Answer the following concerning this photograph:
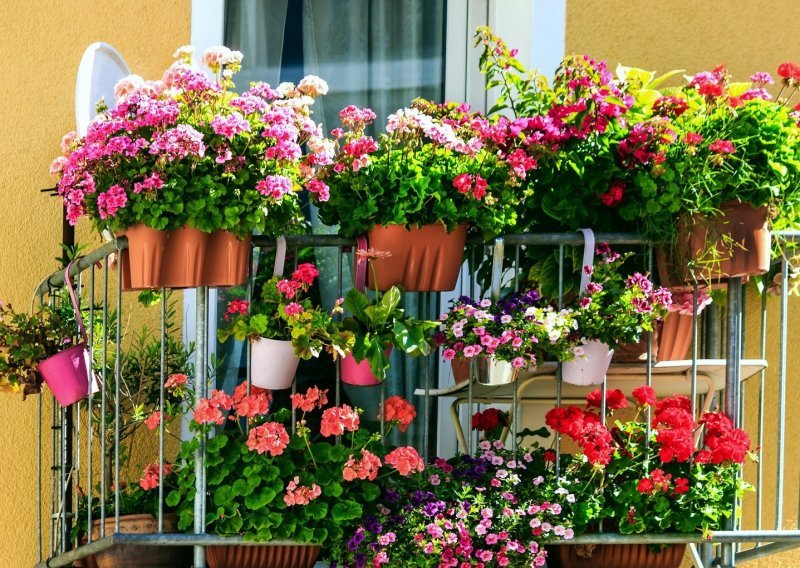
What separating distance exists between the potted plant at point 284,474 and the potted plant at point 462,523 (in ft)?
0.28

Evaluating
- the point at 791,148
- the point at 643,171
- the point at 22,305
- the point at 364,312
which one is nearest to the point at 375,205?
the point at 364,312

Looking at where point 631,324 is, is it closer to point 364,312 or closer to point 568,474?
point 568,474

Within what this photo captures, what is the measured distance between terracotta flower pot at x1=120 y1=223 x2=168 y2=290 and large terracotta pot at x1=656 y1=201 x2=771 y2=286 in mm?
1669

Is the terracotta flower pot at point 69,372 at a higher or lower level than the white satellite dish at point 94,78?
lower

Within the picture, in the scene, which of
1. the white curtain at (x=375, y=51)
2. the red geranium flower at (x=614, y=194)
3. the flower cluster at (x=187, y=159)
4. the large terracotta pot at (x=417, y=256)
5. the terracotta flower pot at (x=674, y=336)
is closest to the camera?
the flower cluster at (x=187, y=159)

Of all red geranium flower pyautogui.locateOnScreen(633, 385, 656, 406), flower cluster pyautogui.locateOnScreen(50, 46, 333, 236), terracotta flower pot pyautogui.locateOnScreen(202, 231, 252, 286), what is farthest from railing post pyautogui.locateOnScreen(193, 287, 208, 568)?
red geranium flower pyautogui.locateOnScreen(633, 385, 656, 406)

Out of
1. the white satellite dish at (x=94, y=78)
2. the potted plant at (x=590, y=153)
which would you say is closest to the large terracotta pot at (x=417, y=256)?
the potted plant at (x=590, y=153)

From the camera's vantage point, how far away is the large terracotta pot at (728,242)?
3.97 meters

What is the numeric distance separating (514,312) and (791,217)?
0.99 metres

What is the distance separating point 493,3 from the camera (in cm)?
518

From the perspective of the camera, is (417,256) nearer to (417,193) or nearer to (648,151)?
(417,193)

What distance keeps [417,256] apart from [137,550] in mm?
1352

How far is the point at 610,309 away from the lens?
3926 mm

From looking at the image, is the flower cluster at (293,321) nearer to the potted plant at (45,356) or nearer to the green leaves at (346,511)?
the green leaves at (346,511)
